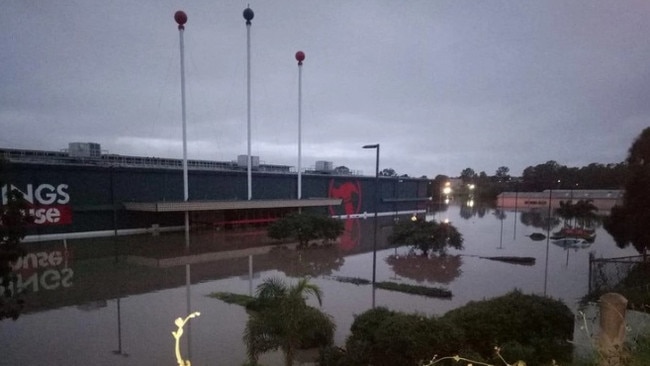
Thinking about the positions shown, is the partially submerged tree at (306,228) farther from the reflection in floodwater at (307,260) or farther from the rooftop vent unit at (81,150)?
the rooftop vent unit at (81,150)

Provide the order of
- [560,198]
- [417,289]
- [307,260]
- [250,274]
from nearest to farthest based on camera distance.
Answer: [417,289]
[250,274]
[307,260]
[560,198]

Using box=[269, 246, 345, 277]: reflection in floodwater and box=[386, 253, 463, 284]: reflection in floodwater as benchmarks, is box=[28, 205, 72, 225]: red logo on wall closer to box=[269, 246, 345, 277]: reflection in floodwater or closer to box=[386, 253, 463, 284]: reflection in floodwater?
box=[269, 246, 345, 277]: reflection in floodwater

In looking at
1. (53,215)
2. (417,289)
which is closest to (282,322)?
(417,289)

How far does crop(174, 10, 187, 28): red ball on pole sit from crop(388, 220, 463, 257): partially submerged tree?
2728cm

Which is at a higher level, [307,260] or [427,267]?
[427,267]

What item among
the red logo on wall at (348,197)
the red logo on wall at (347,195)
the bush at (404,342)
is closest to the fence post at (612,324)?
the bush at (404,342)

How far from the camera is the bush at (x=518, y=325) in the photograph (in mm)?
9438

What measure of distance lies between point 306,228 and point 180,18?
895 inches

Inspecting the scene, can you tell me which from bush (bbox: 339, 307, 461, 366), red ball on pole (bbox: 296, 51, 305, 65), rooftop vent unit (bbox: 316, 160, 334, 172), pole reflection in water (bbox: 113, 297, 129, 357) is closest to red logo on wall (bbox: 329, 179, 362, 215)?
rooftop vent unit (bbox: 316, 160, 334, 172)

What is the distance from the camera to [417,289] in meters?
19.1

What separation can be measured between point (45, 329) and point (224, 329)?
256 inches

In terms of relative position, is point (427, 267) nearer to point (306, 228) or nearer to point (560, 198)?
point (306, 228)

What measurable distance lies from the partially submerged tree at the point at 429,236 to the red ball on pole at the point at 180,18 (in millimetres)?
27283

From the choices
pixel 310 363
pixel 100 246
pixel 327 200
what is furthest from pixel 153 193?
pixel 310 363
